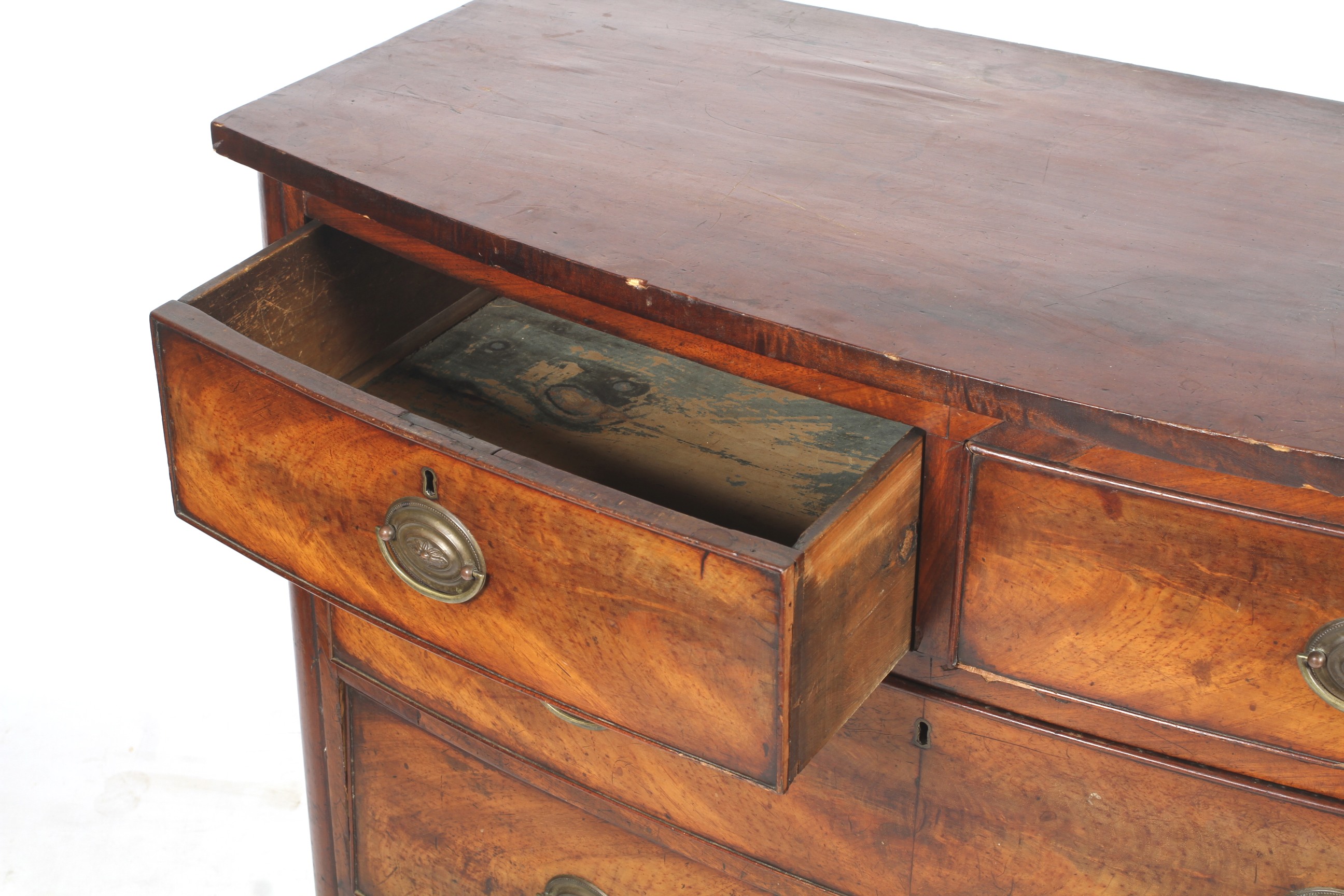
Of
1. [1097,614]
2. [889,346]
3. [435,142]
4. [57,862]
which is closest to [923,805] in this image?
[1097,614]

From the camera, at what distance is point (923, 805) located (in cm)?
97

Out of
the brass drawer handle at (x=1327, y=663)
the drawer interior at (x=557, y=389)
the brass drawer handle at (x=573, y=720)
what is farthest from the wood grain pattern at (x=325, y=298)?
the brass drawer handle at (x=1327, y=663)

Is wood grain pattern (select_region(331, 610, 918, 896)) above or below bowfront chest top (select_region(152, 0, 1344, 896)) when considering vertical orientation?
below

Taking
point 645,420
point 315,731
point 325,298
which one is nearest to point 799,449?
point 645,420

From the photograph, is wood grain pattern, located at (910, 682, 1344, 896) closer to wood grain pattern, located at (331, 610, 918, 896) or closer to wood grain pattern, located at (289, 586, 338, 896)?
wood grain pattern, located at (331, 610, 918, 896)

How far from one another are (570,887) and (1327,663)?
54 cm

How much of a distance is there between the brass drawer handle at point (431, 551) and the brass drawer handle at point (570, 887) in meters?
0.33

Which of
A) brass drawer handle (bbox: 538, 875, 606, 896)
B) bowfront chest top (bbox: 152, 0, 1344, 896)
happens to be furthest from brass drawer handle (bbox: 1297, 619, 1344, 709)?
brass drawer handle (bbox: 538, 875, 606, 896)

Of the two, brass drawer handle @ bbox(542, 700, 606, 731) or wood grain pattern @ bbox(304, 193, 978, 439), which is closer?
wood grain pattern @ bbox(304, 193, 978, 439)

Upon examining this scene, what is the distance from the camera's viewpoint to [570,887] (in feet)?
3.75

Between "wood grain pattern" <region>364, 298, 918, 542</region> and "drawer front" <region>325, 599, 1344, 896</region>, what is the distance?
13cm

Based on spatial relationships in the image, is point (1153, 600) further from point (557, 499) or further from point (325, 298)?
point (325, 298)

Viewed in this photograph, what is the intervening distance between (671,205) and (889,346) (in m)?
0.19

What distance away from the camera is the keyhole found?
0.95 m
